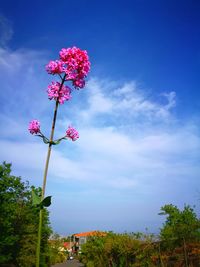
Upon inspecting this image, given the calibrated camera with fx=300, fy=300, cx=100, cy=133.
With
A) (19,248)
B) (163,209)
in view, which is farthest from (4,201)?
(163,209)

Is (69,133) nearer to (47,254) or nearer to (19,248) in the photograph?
(19,248)

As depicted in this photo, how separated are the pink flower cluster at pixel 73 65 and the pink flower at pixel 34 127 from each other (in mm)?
636

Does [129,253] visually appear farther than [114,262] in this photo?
No

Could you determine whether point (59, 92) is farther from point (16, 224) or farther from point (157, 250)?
point (16, 224)

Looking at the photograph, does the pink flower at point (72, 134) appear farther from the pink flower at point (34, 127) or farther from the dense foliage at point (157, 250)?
Answer: the dense foliage at point (157, 250)

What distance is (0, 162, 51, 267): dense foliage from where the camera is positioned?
90.8 ft

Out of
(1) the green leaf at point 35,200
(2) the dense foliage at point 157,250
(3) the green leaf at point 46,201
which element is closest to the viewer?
(3) the green leaf at point 46,201

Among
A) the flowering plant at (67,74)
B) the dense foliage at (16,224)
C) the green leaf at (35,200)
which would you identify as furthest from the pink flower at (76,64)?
the dense foliage at (16,224)

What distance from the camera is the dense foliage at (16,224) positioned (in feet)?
90.8

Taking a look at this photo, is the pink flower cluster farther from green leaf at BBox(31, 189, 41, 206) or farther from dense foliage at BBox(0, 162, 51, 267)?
dense foliage at BBox(0, 162, 51, 267)

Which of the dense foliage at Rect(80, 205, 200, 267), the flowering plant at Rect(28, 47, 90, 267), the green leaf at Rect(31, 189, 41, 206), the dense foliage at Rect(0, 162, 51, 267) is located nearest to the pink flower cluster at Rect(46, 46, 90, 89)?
the flowering plant at Rect(28, 47, 90, 267)

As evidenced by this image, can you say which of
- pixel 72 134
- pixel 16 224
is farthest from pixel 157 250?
pixel 16 224

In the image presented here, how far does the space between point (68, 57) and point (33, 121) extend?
2.98 ft

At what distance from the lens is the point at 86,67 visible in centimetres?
375
